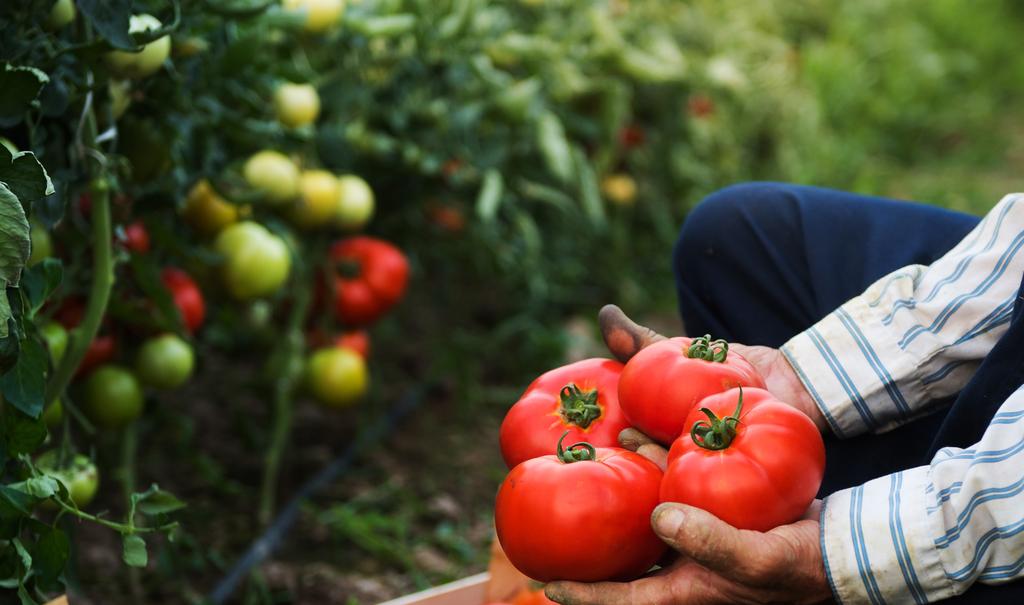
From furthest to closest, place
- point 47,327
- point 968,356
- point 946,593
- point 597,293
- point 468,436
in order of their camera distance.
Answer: point 597,293 → point 468,436 → point 47,327 → point 968,356 → point 946,593

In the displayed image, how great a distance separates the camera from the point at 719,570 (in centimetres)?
99

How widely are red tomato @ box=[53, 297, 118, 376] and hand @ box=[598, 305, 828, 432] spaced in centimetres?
73

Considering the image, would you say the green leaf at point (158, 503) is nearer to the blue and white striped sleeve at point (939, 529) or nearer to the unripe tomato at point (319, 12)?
the blue and white striped sleeve at point (939, 529)

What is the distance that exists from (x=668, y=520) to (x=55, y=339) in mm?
825

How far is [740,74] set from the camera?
3383 mm

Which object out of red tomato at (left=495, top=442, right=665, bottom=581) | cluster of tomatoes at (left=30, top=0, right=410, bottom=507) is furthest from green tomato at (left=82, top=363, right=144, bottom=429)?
red tomato at (left=495, top=442, right=665, bottom=581)

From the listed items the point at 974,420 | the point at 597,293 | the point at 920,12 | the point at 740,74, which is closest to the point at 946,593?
the point at 974,420

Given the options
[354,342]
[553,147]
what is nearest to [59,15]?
[354,342]

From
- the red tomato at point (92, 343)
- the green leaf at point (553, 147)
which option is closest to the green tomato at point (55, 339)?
the red tomato at point (92, 343)

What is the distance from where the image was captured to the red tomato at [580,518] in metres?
1.04

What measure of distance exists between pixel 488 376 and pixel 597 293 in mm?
541

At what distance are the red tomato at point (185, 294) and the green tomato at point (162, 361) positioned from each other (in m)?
0.09

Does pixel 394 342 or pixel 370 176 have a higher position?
pixel 370 176

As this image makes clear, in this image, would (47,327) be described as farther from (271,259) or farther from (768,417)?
(768,417)
